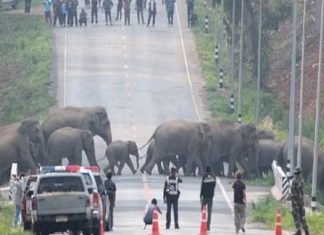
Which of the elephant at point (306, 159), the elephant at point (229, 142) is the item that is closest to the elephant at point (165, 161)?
the elephant at point (229, 142)

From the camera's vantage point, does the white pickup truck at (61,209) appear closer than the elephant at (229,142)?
Yes

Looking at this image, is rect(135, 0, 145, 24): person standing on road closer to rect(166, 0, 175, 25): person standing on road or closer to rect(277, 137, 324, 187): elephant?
rect(166, 0, 175, 25): person standing on road

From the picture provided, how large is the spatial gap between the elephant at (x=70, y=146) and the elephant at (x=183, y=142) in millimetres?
2409

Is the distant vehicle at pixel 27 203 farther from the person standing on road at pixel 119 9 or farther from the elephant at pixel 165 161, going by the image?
the person standing on road at pixel 119 9

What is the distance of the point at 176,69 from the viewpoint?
9906 cm

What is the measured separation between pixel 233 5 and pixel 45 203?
47.2 metres

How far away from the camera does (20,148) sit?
67375mm

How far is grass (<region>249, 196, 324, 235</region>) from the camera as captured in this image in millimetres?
49031

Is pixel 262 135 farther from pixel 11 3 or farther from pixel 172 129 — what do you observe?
pixel 11 3

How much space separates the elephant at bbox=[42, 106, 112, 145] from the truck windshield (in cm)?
2837

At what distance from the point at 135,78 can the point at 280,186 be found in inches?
1443

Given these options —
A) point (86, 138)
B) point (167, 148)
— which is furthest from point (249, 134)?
point (86, 138)

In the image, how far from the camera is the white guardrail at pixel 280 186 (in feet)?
189

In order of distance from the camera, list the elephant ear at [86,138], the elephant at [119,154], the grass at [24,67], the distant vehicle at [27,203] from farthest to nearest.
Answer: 1. the grass at [24,67]
2. the elephant at [119,154]
3. the elephant ear at [86,138]
4. the distant vehicle at [27,203]
